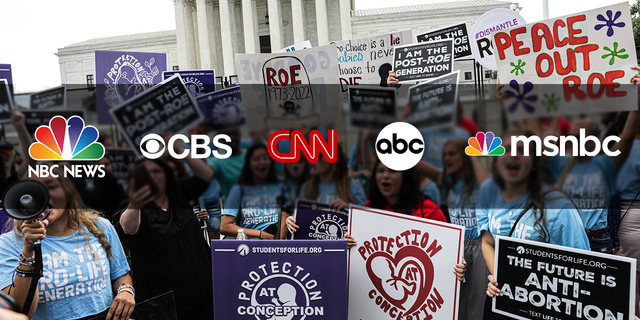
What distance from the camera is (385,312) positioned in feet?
9.10

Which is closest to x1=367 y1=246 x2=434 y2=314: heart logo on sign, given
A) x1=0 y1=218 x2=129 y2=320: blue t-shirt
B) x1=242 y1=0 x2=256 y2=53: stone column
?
x1=0 y1=218 x2=129 y2=320: blue t-shirt

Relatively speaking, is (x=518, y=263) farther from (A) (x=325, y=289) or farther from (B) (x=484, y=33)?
(B) (x=484, y=33)

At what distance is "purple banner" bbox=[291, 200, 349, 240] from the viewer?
Result: 3.13 metres

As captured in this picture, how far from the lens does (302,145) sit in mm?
2641

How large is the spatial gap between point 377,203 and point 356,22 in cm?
4393

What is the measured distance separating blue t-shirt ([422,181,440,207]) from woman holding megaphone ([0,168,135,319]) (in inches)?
72.8

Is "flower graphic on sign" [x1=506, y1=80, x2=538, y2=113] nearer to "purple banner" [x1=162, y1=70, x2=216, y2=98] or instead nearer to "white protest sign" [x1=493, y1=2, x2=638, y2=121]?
"white protest sign" [x1=493, y1=2, x2=638, y2=121]

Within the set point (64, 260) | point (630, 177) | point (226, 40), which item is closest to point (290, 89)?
point (64, 260)

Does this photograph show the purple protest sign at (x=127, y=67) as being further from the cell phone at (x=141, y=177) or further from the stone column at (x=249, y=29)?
the stone column at (x=249, y=29)

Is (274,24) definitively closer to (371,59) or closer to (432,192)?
(371,59)

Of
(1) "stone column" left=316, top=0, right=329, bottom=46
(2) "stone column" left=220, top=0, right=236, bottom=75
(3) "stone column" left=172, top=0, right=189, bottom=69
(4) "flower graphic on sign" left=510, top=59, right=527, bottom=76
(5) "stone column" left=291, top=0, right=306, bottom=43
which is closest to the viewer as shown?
(4) "flower graphic on sign" left=510, top=59, right=527, bottom=76

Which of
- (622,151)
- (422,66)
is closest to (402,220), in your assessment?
(622,151)

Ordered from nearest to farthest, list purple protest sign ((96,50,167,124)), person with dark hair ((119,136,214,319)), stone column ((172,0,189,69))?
person with dark hair ((119,136,214,319)) → purple protest sign ((96,50,167,124)) → stone column ((172,0,189,69))

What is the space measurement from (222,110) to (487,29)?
552 centimetres
